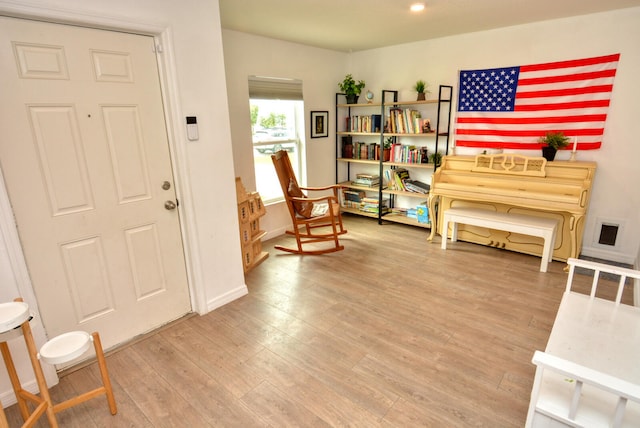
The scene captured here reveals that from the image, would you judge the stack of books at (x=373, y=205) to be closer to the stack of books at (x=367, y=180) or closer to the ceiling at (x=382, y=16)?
A: the stack of books at (x=367, y=180)

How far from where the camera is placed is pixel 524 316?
2.47 meters

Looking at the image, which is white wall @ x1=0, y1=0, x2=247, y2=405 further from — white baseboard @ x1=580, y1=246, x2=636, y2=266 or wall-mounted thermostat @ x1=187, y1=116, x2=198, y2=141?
white baseboard @ x1=580, y1=246, x2=636, y2=266

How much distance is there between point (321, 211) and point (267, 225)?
2.40 ft

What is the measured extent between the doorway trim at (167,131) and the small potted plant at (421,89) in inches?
113

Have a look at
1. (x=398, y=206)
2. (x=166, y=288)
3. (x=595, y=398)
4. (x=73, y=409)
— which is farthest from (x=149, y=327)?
(x=398, y=206)

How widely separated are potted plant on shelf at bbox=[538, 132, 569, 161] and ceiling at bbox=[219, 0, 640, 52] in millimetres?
1066

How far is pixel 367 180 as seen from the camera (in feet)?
15.8

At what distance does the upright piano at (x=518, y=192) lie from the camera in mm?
3145

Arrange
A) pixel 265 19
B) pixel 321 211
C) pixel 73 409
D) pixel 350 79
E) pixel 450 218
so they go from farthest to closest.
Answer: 1. pixel 350 79
2. pixel 321 211
3. pixel 450 218
4. pixel 265 19
5. pixel 73 409

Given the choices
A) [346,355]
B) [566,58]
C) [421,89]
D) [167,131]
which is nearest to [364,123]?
[421,89]

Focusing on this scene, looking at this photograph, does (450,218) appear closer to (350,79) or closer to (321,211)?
(321,211)

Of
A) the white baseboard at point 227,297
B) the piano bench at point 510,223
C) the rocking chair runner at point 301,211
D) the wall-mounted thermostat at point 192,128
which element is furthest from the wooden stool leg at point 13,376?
the piano bench at point 510,223

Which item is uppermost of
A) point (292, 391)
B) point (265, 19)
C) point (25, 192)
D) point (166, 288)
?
point (265, 19)

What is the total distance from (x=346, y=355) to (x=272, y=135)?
2809 mm
